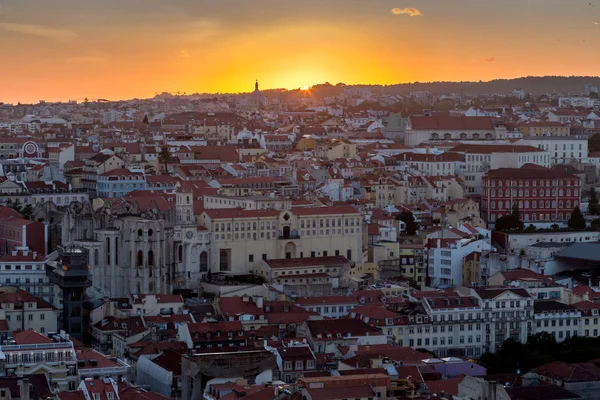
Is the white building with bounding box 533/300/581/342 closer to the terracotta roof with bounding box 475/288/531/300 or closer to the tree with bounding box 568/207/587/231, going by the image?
the terracotta roof with bounding box 475/288/531/300

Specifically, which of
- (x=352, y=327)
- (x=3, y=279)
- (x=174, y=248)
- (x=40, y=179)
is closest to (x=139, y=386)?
(x=352, y=327)

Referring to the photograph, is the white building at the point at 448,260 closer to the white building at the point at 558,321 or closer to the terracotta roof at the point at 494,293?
the terracotta roof at the point at 494,293

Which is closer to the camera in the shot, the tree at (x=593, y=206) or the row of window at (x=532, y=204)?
the row of window at (x=532, y=204)

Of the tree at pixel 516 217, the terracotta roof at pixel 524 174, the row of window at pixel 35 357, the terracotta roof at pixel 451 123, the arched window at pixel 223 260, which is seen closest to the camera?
the row of window at pixel 35 357

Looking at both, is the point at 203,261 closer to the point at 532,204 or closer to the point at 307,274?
the point at 307,274

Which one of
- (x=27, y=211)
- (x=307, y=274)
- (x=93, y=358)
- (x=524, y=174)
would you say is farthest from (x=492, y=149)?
(x=93, y=358)

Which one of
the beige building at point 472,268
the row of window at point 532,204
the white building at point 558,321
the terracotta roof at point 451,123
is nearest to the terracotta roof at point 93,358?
the white building at point 558,321
